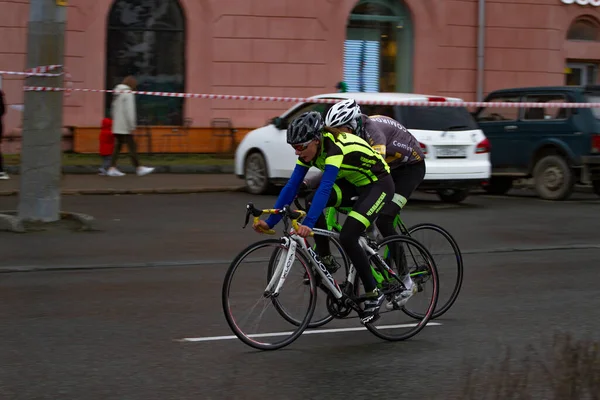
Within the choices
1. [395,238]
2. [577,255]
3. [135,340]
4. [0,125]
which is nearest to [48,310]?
[135,340]

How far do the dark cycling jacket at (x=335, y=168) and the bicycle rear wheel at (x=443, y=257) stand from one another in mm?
856

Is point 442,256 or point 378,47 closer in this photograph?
point 442,256

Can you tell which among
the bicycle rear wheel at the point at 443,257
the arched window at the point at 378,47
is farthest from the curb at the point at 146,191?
the bicycle rear wheel at the point at 443,257

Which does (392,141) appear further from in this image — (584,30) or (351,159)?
(584,30)

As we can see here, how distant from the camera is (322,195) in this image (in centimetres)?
646

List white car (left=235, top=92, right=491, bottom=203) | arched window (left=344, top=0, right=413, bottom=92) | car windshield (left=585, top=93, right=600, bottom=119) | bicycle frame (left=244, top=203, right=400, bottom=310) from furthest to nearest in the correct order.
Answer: arched window (left=344, top=0, right=413, bottom=92)
car windshield (left=585, top=93, right=600, bottom=119)
white car (left=235, top=92, right=491, bottom=203)
bicycle frame (left=244, top=203, right=400, bottom=310)

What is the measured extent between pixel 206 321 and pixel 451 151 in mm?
8262

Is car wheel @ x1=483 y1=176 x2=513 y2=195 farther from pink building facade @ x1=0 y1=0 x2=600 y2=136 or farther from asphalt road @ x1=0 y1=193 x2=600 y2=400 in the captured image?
pink building facade @ x1=0 y1=0 x2=600 y2=136

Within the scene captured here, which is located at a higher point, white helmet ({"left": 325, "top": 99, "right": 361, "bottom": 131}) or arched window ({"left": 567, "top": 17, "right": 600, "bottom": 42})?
arched window ({"left": 567, "top": 17, "right": 600, "bottom": 42})

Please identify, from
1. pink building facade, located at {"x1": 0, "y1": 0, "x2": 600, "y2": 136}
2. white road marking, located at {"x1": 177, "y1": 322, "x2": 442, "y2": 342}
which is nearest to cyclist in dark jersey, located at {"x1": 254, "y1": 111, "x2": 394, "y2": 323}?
white road marking, located at {"x1": 177, "y1": 322, "x2": 442, "y2": 342}

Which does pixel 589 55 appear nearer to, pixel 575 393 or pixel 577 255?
pixel 577 255

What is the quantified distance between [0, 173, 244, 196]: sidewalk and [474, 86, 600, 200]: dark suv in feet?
14.1

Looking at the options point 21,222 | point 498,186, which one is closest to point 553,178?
point 498,186

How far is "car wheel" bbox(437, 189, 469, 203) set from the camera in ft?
52.8
